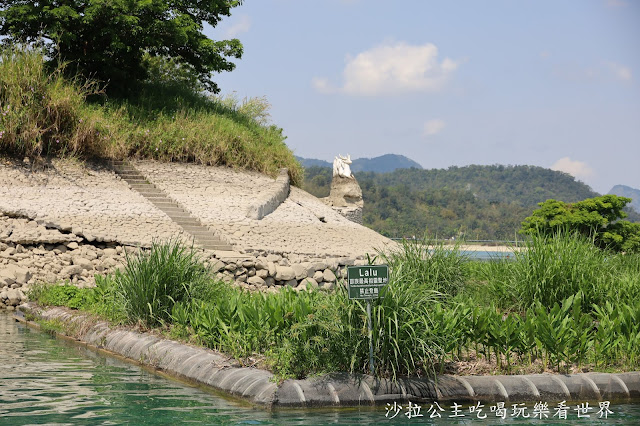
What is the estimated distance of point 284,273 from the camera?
14016 mm

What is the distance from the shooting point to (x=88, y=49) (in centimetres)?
2595

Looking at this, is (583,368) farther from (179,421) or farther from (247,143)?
(247,143)

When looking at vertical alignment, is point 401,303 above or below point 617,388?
Result: above

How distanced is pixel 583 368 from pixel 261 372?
3097mm

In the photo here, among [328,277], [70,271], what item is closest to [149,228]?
[70,271]

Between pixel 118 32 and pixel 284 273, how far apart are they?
1414cm

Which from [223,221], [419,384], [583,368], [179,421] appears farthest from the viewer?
[223,221]

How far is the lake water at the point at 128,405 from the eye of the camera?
5.90m

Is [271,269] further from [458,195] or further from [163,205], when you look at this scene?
[458,195]

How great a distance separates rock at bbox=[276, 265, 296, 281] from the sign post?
24.7 ft

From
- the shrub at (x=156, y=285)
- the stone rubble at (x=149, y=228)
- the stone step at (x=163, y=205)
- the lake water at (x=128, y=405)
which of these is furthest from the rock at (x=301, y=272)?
the stone step at (x=163, y=205)

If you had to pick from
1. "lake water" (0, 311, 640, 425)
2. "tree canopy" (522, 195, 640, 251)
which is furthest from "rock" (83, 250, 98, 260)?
"tree canopy" (522, 195, 640, 251)

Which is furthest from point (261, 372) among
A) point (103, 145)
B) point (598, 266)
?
point (103, 145)

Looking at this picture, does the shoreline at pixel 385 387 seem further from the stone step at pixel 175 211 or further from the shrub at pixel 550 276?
the stone step at pixel 175 211
